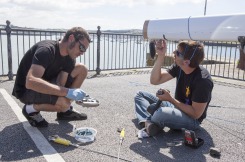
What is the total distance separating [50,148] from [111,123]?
1.08 m

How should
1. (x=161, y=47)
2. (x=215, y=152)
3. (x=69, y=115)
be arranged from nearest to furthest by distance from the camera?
(x=215, y=152), (x=161, y=47), (x=69, y=115)

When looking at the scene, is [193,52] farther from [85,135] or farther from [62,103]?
[62,103]

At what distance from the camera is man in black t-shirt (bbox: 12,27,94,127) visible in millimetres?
3076

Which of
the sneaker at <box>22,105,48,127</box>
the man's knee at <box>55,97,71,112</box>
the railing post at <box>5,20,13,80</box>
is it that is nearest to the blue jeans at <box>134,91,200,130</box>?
the man's knee at <box>55,97,71,112</box>

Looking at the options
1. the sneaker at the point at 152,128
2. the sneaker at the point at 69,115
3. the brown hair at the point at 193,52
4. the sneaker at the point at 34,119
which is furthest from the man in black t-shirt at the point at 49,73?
the brown hair at the point at 193,52

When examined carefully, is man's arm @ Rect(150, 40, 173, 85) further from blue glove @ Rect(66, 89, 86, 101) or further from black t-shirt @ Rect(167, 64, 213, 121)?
blue glove @ Rect(66, 89, 86, 101)

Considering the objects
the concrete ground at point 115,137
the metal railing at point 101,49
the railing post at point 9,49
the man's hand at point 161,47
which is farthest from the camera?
the metal railing at point 101,49

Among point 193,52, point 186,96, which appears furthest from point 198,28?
point 186,96

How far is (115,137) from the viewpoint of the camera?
10.9ft

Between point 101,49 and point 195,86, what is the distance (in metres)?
6.05

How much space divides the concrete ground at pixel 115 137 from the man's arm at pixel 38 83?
0.57m

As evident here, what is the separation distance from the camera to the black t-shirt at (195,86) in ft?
10.0

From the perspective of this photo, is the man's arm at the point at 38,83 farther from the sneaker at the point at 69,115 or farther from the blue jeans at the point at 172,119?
the blue jeans at the point at 172,119

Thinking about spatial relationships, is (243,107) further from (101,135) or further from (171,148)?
(101,135)
